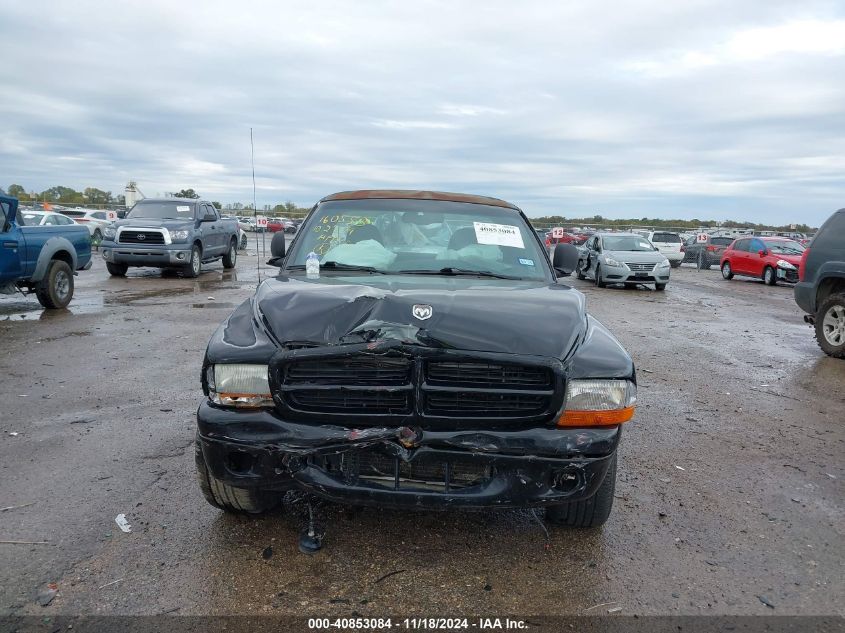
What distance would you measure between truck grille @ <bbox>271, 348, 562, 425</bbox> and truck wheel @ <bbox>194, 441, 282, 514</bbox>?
2.15 ft

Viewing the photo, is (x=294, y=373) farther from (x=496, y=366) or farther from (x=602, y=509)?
(x=602, y=509)

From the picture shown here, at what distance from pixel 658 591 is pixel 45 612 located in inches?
101

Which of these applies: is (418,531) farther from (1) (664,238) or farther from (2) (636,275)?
(1) (664,238)

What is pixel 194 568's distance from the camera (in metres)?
2.96

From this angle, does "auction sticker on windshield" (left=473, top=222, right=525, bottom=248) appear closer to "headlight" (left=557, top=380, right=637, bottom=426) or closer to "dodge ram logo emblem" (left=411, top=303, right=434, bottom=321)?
"dodge ram logo emblem" (left=411, top=303, right=434, bottom=321)

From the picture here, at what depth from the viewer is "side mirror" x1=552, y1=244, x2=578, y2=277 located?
15.7 feet

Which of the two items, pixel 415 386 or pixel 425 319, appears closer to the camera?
pixel 415 386

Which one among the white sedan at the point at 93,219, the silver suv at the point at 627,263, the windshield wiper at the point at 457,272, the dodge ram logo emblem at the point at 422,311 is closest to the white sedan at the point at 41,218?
the white sedan at the point at 93,219

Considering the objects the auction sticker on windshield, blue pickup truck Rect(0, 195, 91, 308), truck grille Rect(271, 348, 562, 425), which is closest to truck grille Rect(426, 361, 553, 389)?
truck grille Rect(271, 348, 562, 425)

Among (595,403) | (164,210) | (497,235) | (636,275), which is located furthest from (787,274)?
(595,403)

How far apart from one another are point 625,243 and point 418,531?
56.6 feet

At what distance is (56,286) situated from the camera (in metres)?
10.5

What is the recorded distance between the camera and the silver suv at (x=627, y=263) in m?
17.8

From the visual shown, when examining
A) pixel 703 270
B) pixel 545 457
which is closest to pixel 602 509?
pixel 545 457
